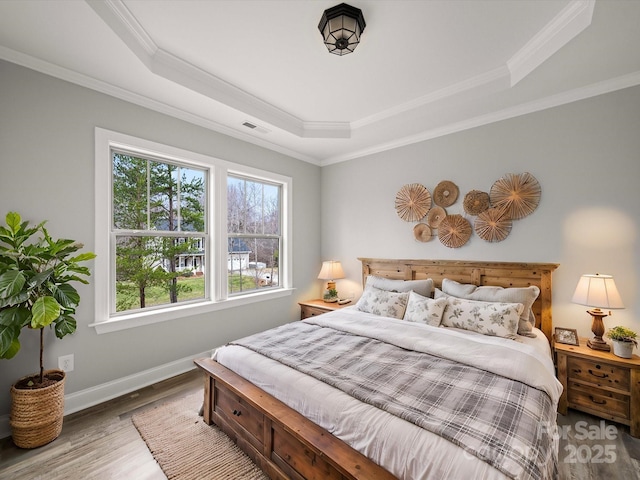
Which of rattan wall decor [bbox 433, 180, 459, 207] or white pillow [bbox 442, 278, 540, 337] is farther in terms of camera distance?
rattan wall decor [bbox 433, 180, 459, 207]

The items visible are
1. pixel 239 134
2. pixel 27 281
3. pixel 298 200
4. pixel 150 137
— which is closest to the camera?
pixel 27 281

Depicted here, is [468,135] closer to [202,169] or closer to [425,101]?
[425,101]

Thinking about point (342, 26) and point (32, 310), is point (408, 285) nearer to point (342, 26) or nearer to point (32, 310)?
point (342, 26)

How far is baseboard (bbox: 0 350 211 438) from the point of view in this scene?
7.35ft

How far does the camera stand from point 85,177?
2.35 metres

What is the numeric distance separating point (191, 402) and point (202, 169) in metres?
2.33

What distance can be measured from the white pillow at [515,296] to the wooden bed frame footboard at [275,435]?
1963 mm

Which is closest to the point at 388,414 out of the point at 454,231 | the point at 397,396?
the point at 397,396

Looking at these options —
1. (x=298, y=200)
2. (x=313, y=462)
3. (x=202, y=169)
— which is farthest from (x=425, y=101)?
(x=313, y=462)

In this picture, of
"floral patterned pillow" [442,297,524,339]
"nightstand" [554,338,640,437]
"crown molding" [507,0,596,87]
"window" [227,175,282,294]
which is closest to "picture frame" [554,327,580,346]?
"nightstand" [554,338,640,437]

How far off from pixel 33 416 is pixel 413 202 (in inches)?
149

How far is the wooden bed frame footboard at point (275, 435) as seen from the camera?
50.1 inches

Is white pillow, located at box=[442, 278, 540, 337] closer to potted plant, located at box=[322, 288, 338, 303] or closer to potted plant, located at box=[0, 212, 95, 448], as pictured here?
potted plant, located at box=[322, 288, 338, 303]

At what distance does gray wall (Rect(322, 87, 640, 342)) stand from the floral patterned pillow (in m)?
0.67
